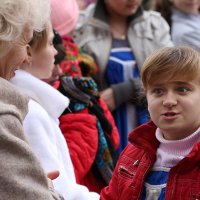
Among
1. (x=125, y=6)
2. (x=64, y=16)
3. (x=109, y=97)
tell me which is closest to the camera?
(x=64, y=16)

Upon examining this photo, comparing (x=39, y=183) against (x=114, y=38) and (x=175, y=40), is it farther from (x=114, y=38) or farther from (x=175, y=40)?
(x=175, y=40)

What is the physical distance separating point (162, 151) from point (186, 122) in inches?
6.7

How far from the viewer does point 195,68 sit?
2236 mm

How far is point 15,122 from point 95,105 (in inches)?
64.9

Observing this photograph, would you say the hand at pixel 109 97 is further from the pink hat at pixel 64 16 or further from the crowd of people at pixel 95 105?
the pink hat at pixel 64 16

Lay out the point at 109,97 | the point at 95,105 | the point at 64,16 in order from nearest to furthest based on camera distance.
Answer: the point at 95,105
the point at 64,16
the point at 109,97

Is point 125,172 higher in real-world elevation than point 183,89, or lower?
lower

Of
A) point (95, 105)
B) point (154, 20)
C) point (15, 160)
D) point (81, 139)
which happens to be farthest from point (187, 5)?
point (15, 160)

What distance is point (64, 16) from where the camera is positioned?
12.5 ft

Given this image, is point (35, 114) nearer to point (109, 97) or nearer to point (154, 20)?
point (109, 97)

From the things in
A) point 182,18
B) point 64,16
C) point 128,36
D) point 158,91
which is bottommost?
point 182,18

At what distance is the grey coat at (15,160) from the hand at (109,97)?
2.18 meters

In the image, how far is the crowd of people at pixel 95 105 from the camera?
1796 mm

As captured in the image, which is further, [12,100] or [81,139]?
[81,139]
